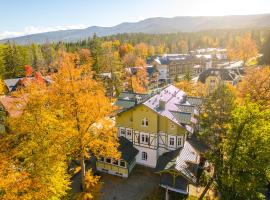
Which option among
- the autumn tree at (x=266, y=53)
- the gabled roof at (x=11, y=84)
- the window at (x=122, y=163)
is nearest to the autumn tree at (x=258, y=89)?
the window at (x=122, y=163)

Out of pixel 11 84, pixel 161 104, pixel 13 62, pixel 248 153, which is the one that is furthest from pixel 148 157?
pixel 13 62

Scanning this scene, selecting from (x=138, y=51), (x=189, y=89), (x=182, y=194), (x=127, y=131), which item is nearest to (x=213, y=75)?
(x=189, y=89)

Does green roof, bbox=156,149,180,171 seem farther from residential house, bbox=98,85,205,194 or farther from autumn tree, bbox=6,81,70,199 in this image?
autumn tree, bbox=6,81,70,199

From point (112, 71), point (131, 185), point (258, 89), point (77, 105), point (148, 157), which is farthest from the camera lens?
point (112, 71)

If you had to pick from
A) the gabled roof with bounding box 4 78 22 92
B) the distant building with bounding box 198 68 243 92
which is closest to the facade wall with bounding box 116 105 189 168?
the distant building with bounding box 198 68 243 92

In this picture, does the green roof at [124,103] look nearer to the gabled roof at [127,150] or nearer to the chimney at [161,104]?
the chimney at [161,104]

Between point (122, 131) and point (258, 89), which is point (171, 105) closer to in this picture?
point (122, 131)

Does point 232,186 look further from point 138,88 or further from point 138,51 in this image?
point 138,51
